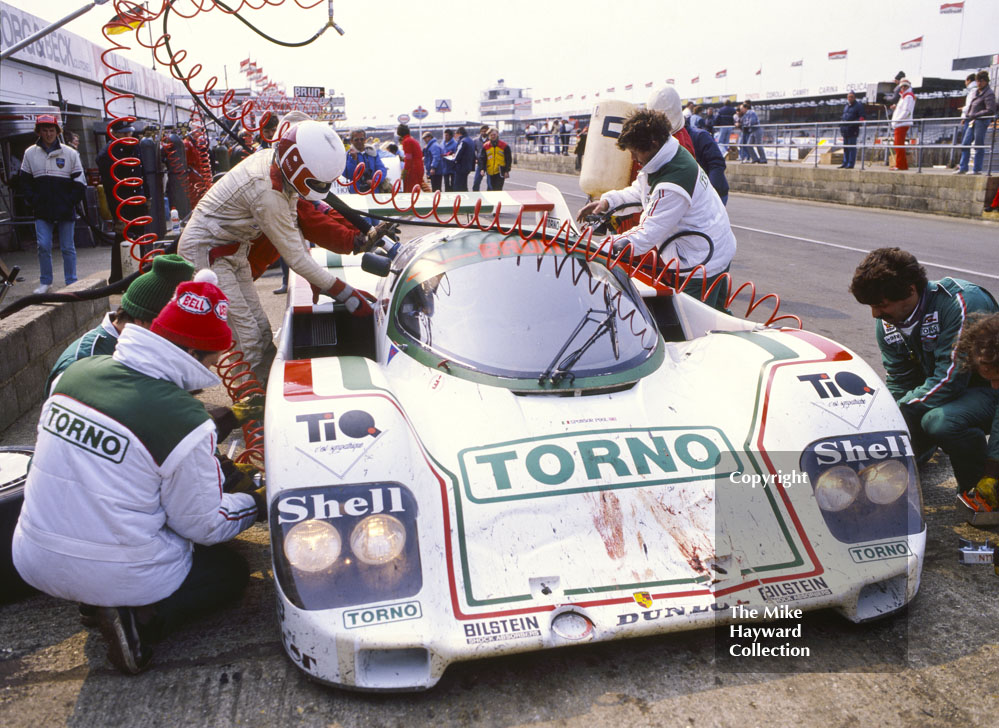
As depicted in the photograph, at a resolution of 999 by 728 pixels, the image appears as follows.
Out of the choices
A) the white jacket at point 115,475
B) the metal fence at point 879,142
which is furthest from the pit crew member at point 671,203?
the metal fence at point 879,142

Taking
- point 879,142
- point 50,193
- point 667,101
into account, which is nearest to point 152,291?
point 667,101

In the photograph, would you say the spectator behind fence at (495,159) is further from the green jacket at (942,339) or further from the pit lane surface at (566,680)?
the pit lane surface at (566,680)

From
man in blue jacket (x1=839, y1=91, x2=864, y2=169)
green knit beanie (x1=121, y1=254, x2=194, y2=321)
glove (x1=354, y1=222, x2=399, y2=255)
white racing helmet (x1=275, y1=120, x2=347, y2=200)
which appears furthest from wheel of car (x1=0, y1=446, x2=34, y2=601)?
man in blue jacket (x1=839, y1=91, x2=864, y2=169)

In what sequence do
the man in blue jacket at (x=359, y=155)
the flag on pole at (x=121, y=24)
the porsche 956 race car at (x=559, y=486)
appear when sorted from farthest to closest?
the man in blue jacket at (x=359, y=155) → the flag on pole at (x=121, y=24) → the porsche 956 race car at (x=559, y=486)

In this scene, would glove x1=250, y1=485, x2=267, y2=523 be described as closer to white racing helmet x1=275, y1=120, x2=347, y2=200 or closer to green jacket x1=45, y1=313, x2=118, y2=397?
green jacket x1=45, y1=313, x2=118, y2=397


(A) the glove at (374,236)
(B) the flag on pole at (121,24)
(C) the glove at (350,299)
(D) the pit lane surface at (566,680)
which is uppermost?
(B) the flag on pole at (121,24)

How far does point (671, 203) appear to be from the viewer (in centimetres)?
472

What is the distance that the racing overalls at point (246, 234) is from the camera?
14.9ft

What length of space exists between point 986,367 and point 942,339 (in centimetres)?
58

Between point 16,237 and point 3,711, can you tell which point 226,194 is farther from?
point 16,237

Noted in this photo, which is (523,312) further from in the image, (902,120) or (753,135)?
(753,135)

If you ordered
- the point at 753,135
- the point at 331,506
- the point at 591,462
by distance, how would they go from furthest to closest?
the point at 753,135 → the point at 591,462 → the point at 331,506

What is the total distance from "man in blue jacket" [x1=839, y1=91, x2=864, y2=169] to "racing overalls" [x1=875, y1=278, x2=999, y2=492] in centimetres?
1688

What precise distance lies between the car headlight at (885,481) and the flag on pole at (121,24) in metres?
4.78
